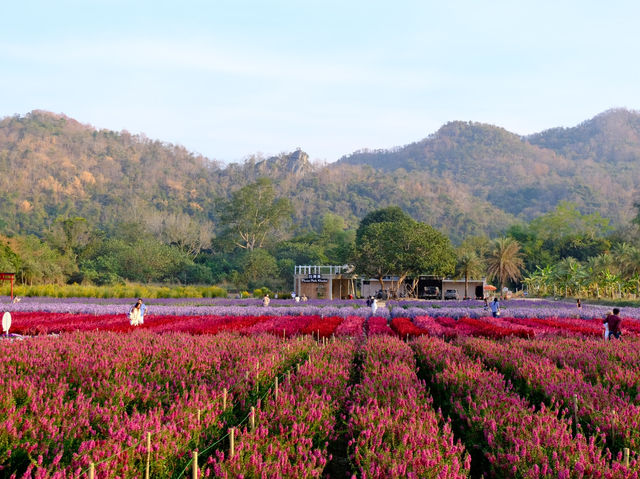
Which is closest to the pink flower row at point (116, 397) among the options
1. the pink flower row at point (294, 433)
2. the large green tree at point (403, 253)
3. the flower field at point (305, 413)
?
the flower field at point (305, 413)

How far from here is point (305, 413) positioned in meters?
5.16

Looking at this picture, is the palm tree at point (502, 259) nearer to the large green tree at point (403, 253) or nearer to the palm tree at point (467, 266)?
the palm tree at point (467, 266)

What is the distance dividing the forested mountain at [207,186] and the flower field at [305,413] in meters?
84.6

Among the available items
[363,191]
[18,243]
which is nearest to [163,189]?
[363,191]

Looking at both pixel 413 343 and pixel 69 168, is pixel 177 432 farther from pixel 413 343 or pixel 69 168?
pixel 69 168

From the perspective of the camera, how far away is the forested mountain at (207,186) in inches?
4606

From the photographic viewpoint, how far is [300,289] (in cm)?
5144

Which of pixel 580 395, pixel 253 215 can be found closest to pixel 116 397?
pixel 580 395

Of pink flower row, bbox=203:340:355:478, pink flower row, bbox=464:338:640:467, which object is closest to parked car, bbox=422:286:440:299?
pink flower row, bbox=464:338:640:467

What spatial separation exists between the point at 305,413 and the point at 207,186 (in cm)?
14370

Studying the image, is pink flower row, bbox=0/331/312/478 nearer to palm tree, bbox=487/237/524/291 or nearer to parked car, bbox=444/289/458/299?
parked car, bbox=444/289/458/299

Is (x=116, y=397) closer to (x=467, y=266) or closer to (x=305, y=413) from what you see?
(x=305, y=413)

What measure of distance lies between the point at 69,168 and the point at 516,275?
117349mm

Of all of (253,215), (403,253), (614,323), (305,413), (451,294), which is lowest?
(451,294)
